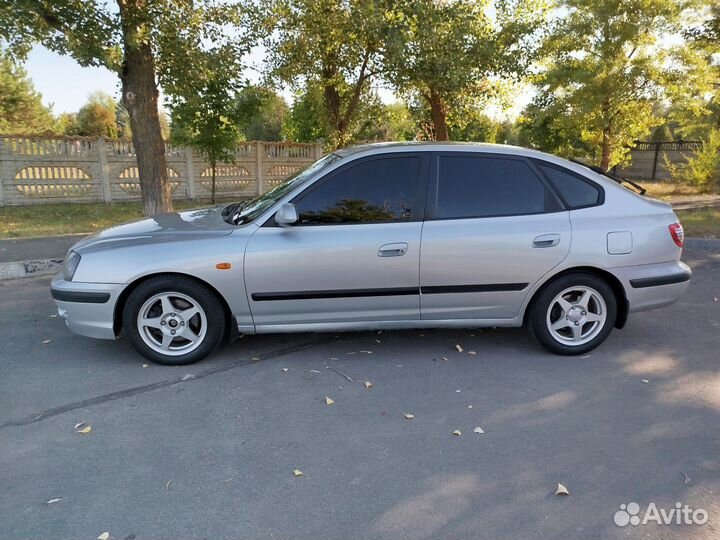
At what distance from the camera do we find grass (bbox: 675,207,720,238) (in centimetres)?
923

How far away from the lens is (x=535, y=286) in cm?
428

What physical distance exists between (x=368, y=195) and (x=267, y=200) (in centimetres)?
89

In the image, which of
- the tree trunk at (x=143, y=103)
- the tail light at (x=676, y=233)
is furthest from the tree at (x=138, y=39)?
the tail light at (x=676, y=233)

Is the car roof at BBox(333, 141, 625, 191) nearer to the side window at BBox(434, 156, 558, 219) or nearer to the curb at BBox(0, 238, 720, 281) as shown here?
the side window at BBox(434, 156, 558, 219)

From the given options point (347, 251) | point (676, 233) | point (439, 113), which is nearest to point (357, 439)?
point (347, 251)

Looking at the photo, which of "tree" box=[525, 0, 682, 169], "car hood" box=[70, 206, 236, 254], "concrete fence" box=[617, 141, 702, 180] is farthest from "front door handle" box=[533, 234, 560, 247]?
"concrete fence" box=[617, 141, 702, 180]

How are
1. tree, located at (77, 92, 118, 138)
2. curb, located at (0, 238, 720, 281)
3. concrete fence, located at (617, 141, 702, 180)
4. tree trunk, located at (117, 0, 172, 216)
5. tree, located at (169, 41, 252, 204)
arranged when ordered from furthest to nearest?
tree, located at (77, 92, 118, 138), concrete fence, located at (617, 141, 702, 180), tree, located at (169, 41, 252, 204), tree trunk, located at (117, 0, 172, 216), curb, located at (0, 238, 720, 281)

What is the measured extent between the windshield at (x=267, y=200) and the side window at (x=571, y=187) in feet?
5.69

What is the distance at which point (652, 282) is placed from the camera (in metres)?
4.36

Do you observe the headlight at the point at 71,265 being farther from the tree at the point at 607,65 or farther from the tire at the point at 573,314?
the tree at the point at 607,65

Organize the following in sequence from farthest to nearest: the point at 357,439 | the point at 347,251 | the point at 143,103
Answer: the point at 143,103
the point at 347,251
the point at 357,439

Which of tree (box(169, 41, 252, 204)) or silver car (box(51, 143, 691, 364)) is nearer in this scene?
silver car (box(51, 143, 691, 364))

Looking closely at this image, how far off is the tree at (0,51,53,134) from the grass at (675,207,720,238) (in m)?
26.6

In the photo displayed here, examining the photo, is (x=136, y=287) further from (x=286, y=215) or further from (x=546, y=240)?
(x=546, y=240)
